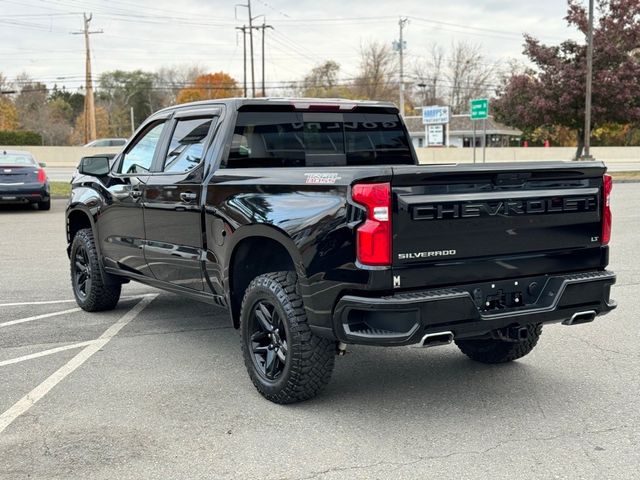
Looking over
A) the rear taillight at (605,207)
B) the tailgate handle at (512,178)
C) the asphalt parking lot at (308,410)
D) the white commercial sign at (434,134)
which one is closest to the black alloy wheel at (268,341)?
the asphalt parking lot at (308,410)

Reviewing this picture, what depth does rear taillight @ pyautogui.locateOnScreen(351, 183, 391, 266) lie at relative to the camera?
3.90 metres

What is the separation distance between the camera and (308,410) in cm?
457

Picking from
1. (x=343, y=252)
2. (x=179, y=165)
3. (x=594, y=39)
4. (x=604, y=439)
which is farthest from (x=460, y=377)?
(x=594, y=39)

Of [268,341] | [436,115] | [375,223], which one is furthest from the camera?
[436,115]

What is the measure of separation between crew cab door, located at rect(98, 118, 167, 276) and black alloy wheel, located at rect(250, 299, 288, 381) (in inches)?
69.9

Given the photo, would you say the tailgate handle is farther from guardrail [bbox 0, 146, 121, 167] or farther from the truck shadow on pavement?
guardrail [bbox 0, 146, 121, 167]

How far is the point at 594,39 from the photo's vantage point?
35438mm

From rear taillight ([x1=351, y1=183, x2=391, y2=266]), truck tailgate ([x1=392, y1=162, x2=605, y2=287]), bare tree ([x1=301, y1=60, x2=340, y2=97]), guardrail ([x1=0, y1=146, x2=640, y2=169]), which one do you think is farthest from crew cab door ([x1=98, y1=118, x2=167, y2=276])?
bare tree ([x1=301, y1=60, x2=340, y2=97])

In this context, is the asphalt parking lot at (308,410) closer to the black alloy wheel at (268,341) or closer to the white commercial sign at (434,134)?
the black alloy wheel at (268,341)

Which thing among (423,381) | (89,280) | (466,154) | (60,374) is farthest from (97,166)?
(466,154)

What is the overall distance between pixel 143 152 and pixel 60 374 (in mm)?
2051

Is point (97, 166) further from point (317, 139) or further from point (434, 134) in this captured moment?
point (434, 134)

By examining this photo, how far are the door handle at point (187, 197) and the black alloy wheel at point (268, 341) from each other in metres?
1.06

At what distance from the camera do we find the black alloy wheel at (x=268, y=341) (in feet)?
15.2
